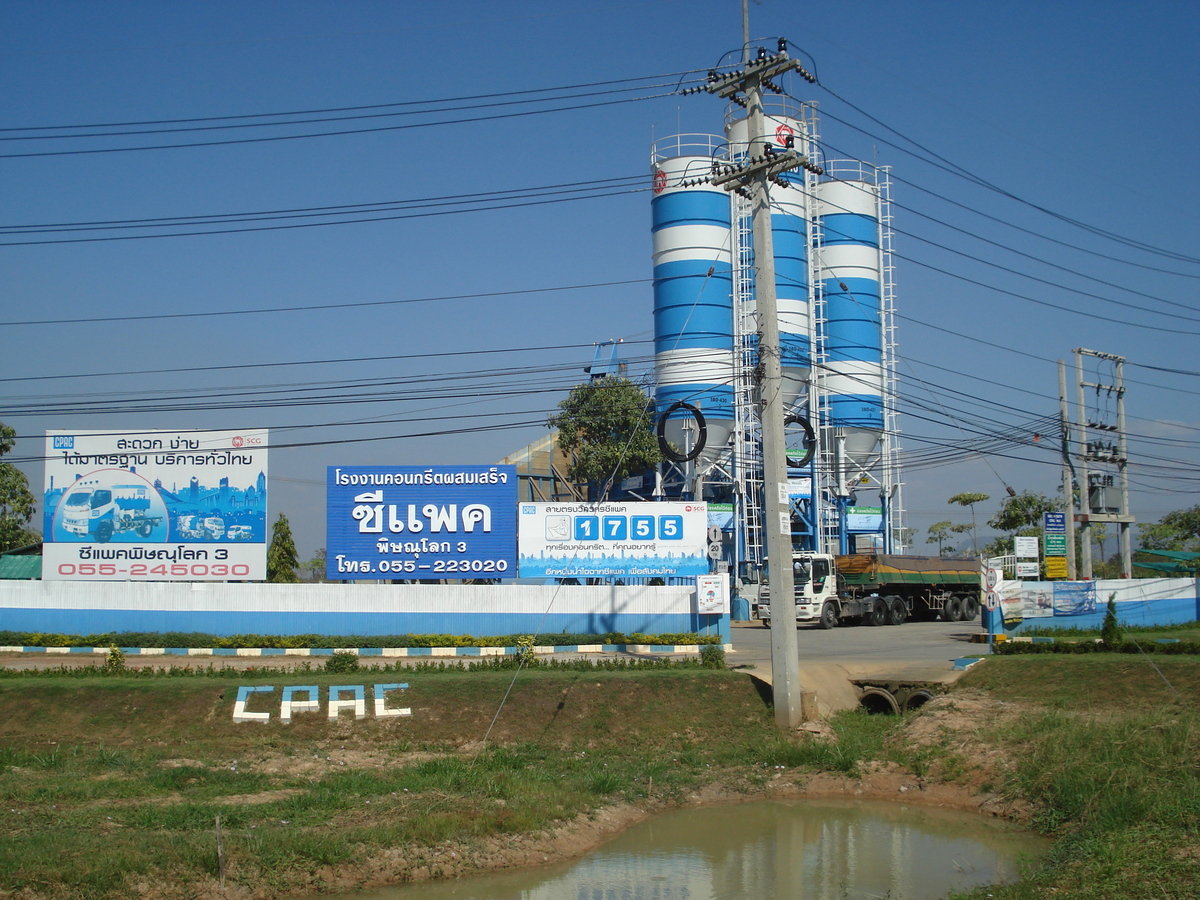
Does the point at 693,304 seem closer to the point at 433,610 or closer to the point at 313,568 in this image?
the point at 433,610

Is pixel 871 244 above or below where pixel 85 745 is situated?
above

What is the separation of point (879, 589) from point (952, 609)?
5324mm

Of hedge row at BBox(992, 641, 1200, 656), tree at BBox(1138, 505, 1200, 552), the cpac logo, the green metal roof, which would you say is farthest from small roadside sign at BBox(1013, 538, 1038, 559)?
tree at BBox(1138, 505, 1200, 552)

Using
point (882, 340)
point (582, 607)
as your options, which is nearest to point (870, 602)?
point (582, 607)

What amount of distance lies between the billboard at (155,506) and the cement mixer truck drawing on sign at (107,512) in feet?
0.11

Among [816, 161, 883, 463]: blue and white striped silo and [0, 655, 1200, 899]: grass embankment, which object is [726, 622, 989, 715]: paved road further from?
[816, 161, 883, 463]: blue and white striped silo

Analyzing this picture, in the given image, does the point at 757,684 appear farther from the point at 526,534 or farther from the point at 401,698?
the point at 526,534

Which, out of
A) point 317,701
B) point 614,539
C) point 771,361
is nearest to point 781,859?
point 771,361

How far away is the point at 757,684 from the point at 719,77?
43.9ft

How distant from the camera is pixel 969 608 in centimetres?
4869

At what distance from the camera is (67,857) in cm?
1206

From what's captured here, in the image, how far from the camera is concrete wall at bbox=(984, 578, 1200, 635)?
111 ft

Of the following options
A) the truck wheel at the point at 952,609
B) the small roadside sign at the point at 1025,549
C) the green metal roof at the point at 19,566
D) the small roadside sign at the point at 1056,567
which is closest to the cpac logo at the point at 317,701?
the small roadside sign at the point at 1025,549

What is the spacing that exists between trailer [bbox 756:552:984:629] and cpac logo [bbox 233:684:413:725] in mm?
21904
